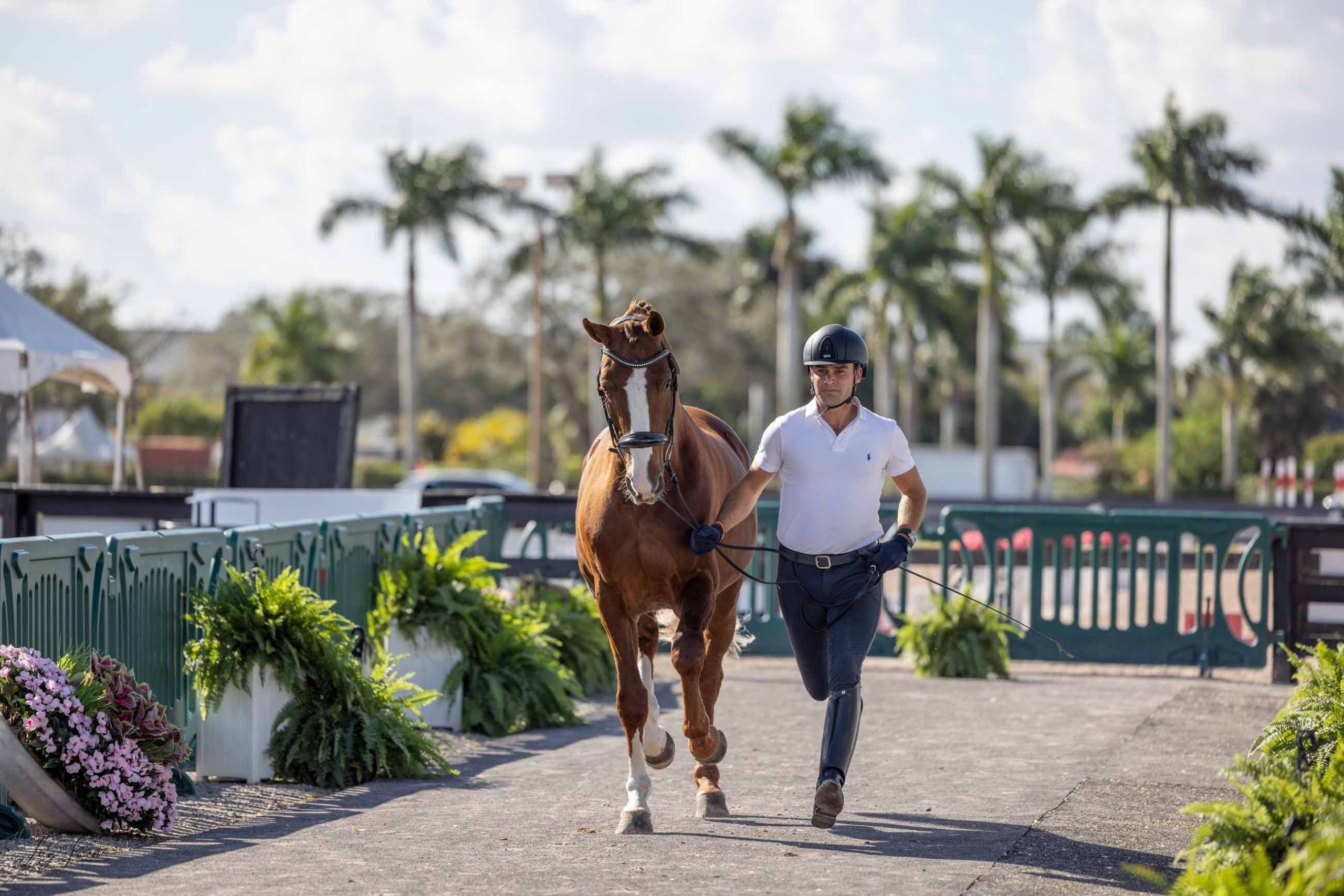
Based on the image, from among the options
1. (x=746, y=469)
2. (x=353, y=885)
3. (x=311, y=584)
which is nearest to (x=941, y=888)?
(x=353, y=885)

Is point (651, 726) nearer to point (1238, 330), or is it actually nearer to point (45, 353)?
point (45, 353)

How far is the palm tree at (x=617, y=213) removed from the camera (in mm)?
56875

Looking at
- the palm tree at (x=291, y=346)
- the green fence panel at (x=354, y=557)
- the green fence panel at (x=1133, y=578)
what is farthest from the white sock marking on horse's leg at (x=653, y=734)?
the palm tree at (x=291, y=346)

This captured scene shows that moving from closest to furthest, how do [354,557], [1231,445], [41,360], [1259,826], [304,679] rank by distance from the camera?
[1259,826] < [304,679] < [354,557] < [41,360] < [1231,445]

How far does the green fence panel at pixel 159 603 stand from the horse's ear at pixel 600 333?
2855mm

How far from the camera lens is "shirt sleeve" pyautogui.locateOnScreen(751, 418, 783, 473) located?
7.55 meters

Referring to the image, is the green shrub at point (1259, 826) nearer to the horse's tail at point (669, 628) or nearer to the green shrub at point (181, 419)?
the horse's tail at point (669, 628)

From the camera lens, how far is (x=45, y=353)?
17.6 m

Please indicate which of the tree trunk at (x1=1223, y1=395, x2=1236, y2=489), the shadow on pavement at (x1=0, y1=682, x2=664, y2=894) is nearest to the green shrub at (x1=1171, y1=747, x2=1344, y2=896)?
the shadow on pavement at (x1=0, y1=682, x2=664, y2=894)

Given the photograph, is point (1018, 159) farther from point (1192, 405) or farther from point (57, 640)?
point (57, 640)

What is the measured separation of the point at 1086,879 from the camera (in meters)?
6.39

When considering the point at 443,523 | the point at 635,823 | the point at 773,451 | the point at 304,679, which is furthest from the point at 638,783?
the point at 443,523

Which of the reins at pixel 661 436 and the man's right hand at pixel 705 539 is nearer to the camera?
the reins at pixel 661 436

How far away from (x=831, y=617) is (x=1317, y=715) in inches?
81.6
